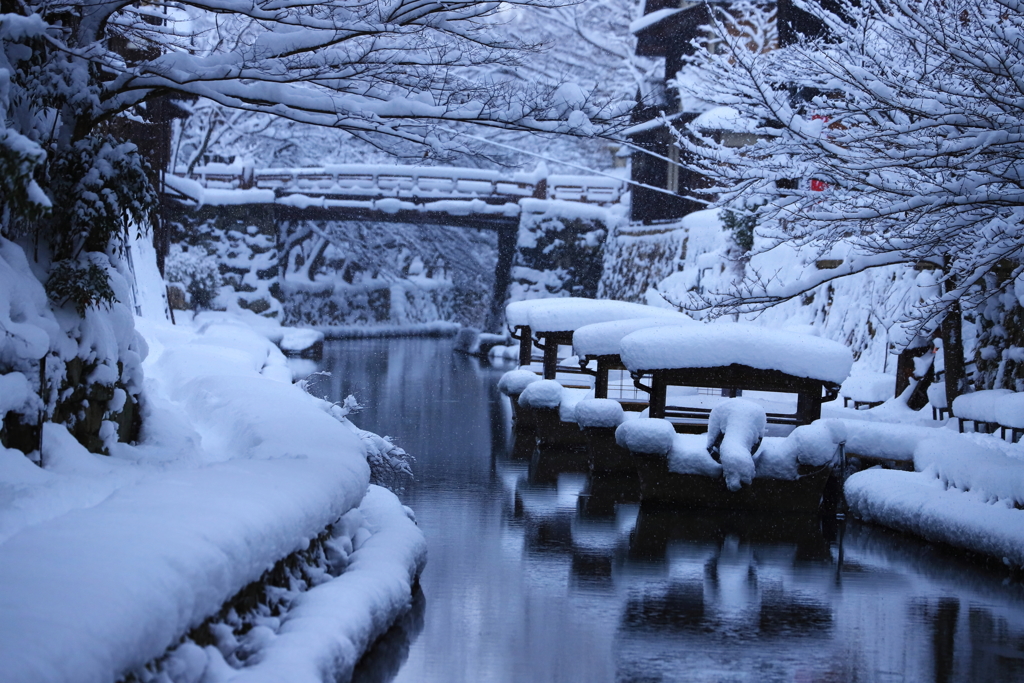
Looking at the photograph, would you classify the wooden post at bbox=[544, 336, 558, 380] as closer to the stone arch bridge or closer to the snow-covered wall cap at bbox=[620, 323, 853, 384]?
the snow-covered wall cap at bbox=[620, 323, 853, 384]

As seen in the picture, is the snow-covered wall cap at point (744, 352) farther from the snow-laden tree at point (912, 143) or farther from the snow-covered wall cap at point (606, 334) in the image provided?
the snow-covered wall cap at point (606, 334)

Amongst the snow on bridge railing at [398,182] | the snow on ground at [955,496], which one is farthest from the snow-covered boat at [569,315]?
the snow on bridge railing at [398,182]

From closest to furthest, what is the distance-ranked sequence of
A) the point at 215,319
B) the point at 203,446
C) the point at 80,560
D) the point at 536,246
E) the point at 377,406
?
the point at 80,560, the point at 203,446, the point at 377,406, the point at 215,319, the point at 536,246

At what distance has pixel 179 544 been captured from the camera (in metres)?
4.18

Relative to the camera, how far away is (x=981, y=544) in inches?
327

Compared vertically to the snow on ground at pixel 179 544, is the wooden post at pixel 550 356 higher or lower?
higher

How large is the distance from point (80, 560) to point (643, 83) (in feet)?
99.6

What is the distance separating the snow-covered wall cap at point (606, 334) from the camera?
41.7 ft

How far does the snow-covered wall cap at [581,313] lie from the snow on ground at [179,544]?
6.10 metres

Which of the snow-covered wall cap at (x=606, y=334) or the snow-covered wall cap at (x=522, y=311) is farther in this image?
the snow-covered wall cap at (x=522, y=311)

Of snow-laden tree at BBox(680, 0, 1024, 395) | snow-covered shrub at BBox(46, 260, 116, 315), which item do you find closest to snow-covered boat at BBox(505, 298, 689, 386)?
snow-laden tree at BBox(680, 0, 1024, 395)

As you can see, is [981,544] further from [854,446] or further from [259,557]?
[259,557]

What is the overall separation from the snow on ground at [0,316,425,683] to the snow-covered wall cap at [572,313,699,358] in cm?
445

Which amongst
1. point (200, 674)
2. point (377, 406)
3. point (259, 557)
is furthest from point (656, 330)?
point (377, 406)
